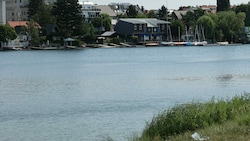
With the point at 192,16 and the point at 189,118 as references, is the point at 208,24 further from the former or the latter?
the point at 189,118

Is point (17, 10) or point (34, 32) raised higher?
point (17, 10)

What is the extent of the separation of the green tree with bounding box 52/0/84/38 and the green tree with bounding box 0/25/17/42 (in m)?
9.42

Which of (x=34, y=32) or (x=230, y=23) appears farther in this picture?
(x=230, y=23)

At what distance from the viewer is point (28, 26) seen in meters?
123

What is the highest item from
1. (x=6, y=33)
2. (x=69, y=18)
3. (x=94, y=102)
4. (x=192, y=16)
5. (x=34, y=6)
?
(x=34, y=6)

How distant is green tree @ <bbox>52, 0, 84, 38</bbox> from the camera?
118250mm

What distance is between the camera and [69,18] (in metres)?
118

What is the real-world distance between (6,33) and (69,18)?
1293 centimetres

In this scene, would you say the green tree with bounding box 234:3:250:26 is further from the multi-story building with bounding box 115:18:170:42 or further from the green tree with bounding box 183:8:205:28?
the multi-story building with bounding box 115:18:170:42

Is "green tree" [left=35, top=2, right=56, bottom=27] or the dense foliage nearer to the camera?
the dense foliage

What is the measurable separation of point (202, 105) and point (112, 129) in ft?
16.7

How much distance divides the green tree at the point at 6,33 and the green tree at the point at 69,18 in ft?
30.9

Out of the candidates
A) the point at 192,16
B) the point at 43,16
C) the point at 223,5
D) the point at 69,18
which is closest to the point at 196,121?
the point at 69,18

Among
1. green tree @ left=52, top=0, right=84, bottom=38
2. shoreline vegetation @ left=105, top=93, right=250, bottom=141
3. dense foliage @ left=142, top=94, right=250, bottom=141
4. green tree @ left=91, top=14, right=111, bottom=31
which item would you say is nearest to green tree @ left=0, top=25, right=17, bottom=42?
green tree @ left=52, top=0, right=84, bottom=38
